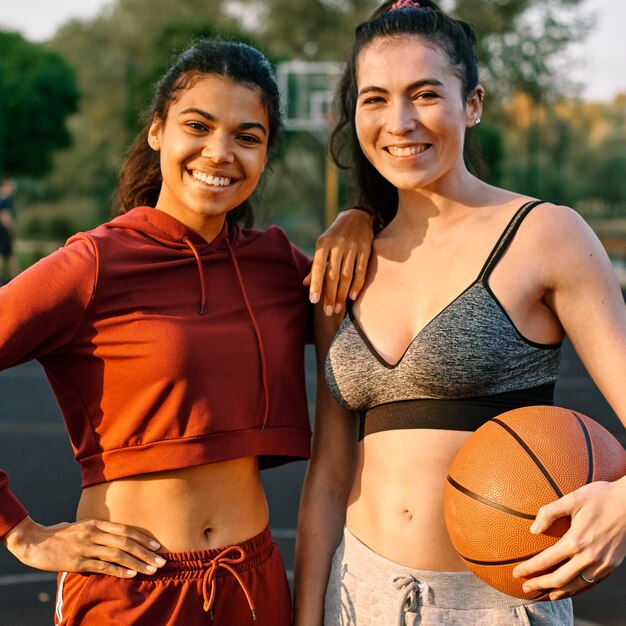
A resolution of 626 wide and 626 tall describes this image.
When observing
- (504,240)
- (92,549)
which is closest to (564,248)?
(504,240)

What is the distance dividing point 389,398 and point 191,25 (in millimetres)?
27159

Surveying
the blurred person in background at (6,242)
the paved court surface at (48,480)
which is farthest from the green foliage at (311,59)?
the paved court surface at (48,480)

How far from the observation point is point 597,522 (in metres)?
2.04

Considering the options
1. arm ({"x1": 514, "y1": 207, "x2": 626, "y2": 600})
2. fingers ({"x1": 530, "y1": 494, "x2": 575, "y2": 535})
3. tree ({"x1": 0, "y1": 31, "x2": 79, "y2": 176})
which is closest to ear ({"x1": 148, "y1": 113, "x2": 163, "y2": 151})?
arm ({"x1": 514, "y1": 207, "x2": 626, "y2": 600})

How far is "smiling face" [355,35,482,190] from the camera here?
8.21 ft

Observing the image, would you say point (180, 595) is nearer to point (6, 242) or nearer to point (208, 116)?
point (208, 116)

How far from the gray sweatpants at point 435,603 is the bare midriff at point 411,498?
3 cm

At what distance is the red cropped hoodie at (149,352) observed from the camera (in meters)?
2.40

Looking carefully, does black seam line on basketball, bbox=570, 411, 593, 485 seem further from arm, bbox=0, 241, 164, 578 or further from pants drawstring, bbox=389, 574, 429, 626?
arm, bbox=0, 241, 164, 578

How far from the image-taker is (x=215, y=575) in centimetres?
246

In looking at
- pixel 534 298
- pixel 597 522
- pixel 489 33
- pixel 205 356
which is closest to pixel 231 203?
pixel 205 356

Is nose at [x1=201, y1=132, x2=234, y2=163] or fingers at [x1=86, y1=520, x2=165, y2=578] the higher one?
nose at [x1=201, y1=132, x2=234, y2=163]

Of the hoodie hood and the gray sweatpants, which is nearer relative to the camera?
the gray sweatpants

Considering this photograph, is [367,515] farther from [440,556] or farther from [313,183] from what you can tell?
[313,183]
